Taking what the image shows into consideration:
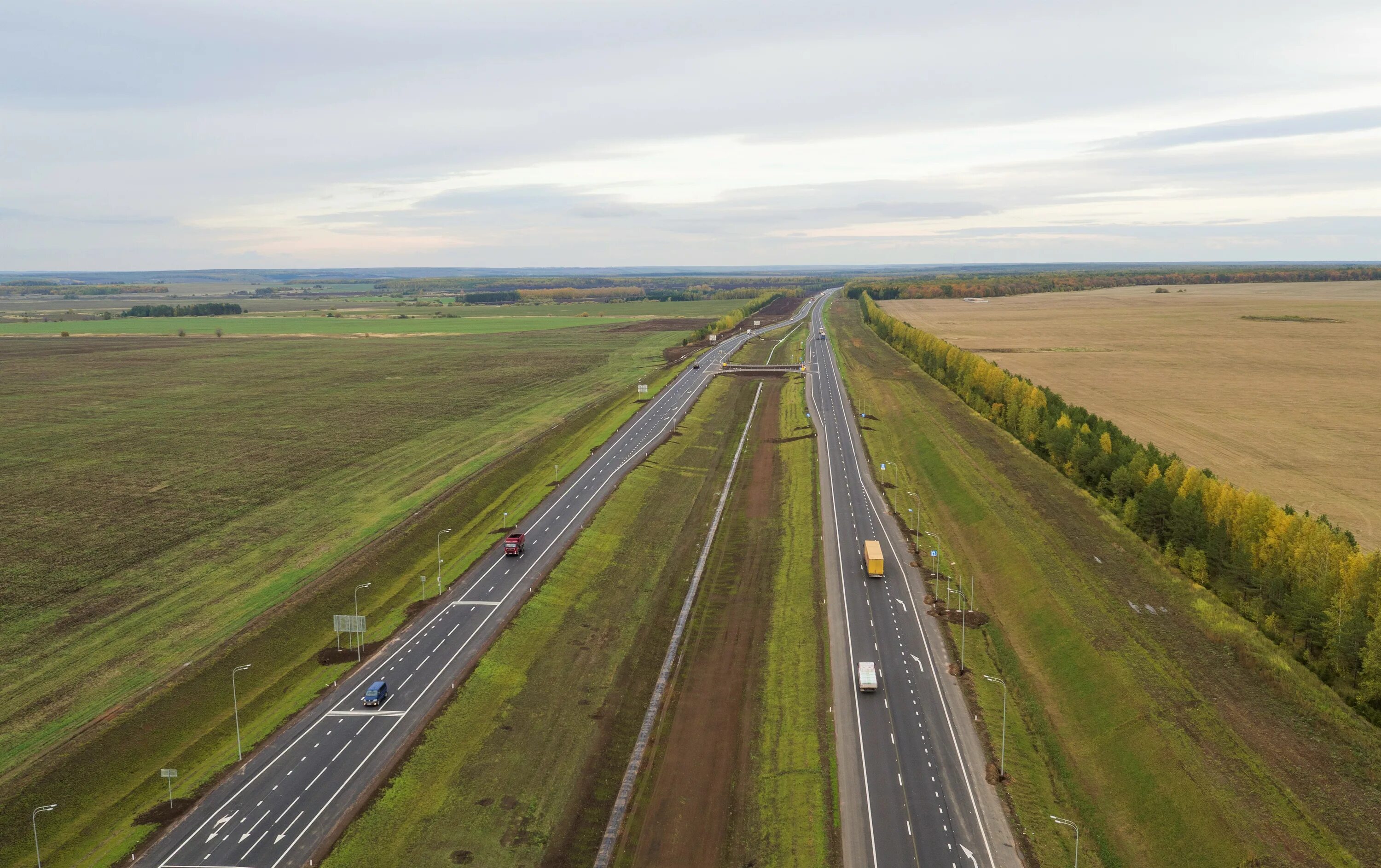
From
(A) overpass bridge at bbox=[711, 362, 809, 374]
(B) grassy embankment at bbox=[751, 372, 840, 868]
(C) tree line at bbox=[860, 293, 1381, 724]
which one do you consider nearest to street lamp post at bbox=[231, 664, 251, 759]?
(B) grassy embankment at bbox=[751, 372, 840, 868]

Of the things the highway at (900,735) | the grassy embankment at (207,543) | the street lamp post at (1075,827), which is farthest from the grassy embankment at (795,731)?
the grassy embankment at (207,543)

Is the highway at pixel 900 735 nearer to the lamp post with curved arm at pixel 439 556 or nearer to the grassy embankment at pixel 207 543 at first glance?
the lamp post with curved arm at pixel 439 556

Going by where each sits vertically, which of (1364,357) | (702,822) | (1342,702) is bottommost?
(702,822)

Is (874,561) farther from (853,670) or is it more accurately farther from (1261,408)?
(1261,408)

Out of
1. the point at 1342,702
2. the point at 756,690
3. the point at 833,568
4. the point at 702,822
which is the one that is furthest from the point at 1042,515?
the point at 702,822

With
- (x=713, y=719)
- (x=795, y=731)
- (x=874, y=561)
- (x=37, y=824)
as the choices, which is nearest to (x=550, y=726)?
(x=713, y=719)

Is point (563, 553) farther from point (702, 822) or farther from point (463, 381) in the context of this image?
point (463, 381)
